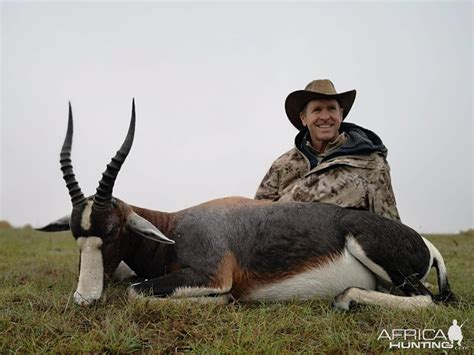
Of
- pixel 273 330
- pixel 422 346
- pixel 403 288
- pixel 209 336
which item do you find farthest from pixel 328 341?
pixel 403 288

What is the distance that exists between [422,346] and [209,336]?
57.6 inches

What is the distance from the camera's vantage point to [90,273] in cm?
385

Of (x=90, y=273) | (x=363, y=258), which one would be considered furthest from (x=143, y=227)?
(x=363, y=258)

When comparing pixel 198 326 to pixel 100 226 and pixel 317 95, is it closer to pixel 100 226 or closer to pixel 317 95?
pixel 100 226

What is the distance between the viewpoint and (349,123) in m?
6.19

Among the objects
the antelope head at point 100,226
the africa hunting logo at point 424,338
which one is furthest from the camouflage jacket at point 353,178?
the antelope head at point 100,226

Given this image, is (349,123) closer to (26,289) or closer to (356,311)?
(356,311)

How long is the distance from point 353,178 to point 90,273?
9.90 feet

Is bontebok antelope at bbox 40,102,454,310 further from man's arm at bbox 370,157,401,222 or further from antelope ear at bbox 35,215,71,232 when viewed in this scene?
man's arm at bbox 370,157,401,222

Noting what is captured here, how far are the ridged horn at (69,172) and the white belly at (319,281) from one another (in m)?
1.83

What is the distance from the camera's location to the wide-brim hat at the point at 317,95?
6.05 meters

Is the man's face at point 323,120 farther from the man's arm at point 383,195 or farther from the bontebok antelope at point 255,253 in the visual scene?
the bontebok antelope at point 255,253

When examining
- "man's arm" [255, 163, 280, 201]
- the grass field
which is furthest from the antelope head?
"man's arm" [255, 163, 280, 201]

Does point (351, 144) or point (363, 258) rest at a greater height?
point (351, 144)
